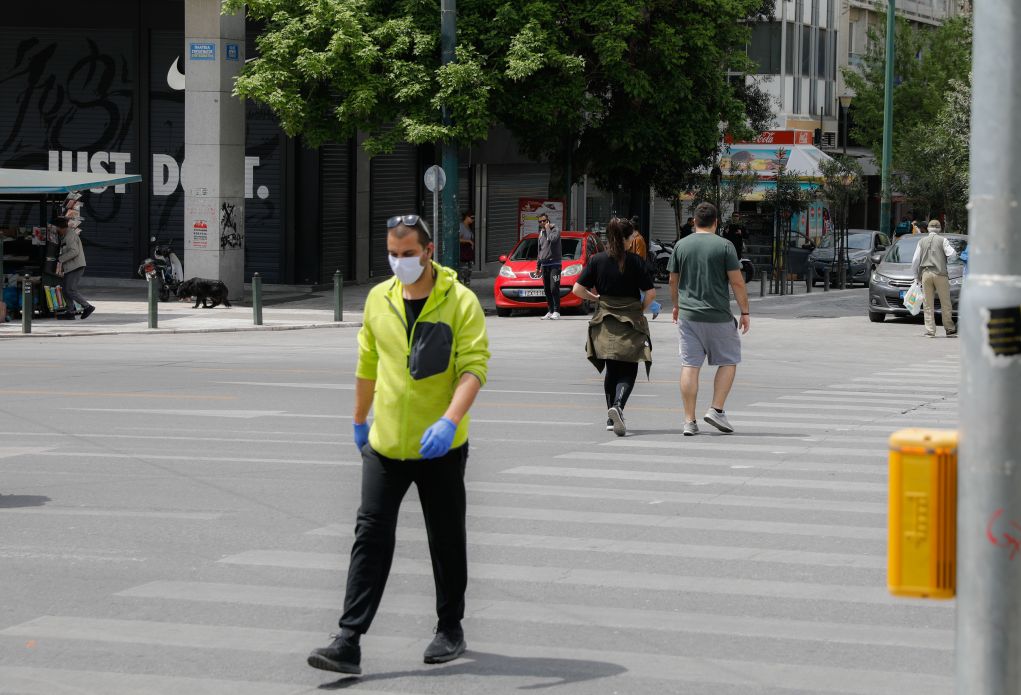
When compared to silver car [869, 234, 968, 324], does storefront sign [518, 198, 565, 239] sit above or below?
above

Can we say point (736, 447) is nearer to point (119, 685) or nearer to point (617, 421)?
point (617, 421)

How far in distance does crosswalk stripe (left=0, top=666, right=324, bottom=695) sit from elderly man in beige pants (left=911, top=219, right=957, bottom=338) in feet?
69.6

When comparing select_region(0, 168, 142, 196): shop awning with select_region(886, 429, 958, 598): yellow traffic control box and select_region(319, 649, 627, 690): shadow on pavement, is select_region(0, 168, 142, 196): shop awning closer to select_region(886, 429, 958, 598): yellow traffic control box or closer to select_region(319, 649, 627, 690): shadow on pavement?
select_region(319, 649, 627, 690): shadow on pavement

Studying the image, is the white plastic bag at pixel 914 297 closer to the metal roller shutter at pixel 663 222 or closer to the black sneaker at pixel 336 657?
the black sneaker at pixel 336 657

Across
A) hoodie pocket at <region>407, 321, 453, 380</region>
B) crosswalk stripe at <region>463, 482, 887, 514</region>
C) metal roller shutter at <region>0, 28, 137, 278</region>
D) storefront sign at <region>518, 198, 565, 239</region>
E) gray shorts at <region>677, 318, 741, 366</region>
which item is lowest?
crosswalk stripe at <region>463, 482, 887, 514</region>

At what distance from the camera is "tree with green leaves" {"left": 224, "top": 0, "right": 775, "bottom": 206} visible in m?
31.6

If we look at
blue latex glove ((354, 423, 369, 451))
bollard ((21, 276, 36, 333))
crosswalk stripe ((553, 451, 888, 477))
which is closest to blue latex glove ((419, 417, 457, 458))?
blue latex glove ((354, 423, 369, 451))

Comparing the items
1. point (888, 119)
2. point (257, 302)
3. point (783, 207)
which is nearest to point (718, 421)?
point (257, 302)

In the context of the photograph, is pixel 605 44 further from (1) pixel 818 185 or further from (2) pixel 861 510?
(2) pixel 861 510

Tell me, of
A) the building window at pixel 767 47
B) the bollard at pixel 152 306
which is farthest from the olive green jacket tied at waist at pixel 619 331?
the building window at pixel 767 47

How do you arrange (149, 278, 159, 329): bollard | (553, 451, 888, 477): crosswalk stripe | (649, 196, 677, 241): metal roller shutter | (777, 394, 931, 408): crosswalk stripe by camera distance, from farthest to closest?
(649, 196, 677, 241): metal roller shutter, (149, 278, 159, 329): bollard, (777, 394, 931, 408): crosswalk stripe, (553, 451, 888, 477): crosswalk stripe

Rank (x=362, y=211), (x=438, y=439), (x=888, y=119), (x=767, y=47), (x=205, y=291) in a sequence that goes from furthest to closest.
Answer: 1. (x=767, y=47)
2. (x=888, y=119)
3. (x=362, y=211)
4. (x=205, y=291)
5. (x=438, y=439)

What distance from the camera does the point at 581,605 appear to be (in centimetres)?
741

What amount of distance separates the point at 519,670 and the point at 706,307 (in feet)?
23.5
